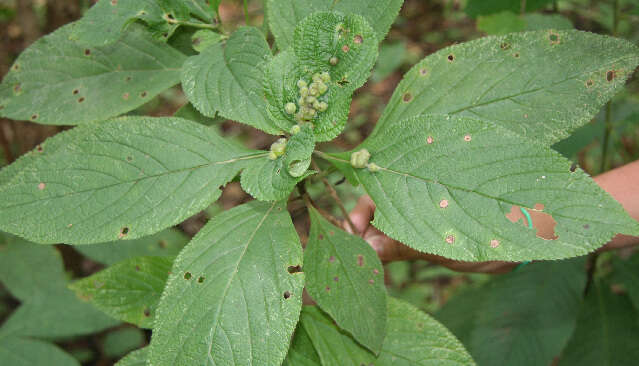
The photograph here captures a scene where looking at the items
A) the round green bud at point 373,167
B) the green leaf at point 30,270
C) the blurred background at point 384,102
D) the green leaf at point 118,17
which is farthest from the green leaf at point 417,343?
the green leaf at point 30,270

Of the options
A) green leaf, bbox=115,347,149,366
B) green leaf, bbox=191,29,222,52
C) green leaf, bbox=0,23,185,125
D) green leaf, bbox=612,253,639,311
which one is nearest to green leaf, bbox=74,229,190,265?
green leaf, bbox=115,347,149,366

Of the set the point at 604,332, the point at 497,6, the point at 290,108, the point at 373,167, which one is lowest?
the point at 604,332

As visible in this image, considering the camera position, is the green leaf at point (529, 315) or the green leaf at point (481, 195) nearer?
the green leaf at point (481, 195)

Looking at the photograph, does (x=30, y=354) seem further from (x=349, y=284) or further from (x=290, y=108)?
(x=290, y=108)

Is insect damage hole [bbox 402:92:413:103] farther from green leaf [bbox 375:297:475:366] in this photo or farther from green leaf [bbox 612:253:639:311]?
green leaf [bbox 612:253:639:311]

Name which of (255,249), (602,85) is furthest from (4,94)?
(602,85)

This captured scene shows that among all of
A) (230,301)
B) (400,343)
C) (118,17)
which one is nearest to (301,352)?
(400,343)

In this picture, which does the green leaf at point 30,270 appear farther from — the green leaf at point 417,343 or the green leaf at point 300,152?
the green leaf at point 300,152
